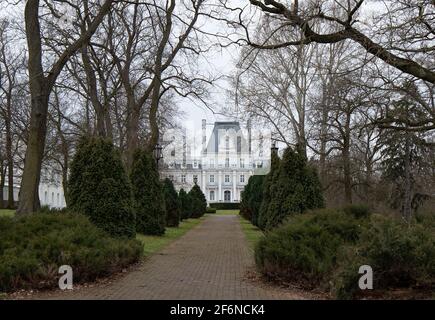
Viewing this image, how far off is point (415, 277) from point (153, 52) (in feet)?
81.1

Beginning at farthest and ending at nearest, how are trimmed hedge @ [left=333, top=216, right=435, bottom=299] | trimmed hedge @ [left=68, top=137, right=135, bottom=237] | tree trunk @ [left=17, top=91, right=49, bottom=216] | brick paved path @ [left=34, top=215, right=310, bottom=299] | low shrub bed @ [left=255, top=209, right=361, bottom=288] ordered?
trimmed hedge @ [left=68, top=137, right=135, bottom=237] → tree trunk @ [left=17, top=91, right=49, bottom=216] → low shrub bed @ [left=255, top=209, right=361, bottom=288] → brick paved path @ [left=34, top=215, right=310, bottom=299] → trimmed hedge @ [left=333, top=216, right=435, bottom=299]

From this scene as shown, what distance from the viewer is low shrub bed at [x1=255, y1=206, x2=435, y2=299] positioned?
8.81 meters

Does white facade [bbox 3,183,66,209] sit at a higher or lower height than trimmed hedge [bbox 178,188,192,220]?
higher

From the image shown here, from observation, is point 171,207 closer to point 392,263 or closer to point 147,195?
point 147,195

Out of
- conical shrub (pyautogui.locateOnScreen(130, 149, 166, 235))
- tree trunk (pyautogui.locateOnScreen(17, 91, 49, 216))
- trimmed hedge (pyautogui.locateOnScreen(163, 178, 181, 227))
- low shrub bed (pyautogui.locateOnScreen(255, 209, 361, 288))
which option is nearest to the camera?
low shrub bed (pyautogui.locateOnScreen(255, 209, 361, 288))

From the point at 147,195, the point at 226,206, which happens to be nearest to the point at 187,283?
the point at 147,195

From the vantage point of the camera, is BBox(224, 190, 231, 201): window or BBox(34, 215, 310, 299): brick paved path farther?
BBox(224, 190, 231, 201): window

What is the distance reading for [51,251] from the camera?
1095cm

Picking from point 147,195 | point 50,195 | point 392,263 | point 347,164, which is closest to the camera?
point 392,263

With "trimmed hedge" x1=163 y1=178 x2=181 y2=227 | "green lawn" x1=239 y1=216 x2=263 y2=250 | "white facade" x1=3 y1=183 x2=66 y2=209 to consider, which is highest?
"white facade" x1=3 y1=183 x2=66 y2=209

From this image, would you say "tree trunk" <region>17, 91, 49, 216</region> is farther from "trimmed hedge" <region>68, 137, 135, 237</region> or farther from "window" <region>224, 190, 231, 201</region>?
"window" <region>224, 190, 231, 201</region>

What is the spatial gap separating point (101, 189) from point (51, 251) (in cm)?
606

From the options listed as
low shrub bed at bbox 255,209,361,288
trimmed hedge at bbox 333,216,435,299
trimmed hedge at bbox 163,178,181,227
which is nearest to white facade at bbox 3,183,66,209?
trimmed hedge at bbox 163,178,181,227

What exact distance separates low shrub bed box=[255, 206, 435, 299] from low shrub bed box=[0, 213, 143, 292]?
348cm
